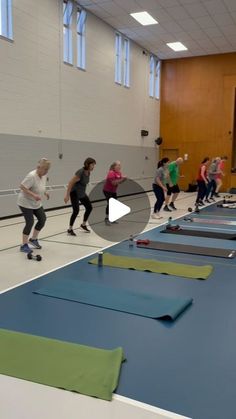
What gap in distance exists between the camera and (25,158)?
8.43 metres

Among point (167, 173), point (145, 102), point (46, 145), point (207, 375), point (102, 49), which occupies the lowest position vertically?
point (207, 375)

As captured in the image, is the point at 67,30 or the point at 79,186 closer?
the point at 79,186

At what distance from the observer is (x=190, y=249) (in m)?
5.25

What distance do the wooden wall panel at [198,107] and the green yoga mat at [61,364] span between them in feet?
45.6

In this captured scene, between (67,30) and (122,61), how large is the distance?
3318mm

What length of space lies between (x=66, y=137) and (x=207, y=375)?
8288mm

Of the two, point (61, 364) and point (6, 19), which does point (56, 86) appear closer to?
point (6, 19)

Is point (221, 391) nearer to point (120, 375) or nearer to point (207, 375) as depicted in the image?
point (207, 375)

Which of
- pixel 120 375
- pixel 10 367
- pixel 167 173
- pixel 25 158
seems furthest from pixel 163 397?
pixel 25 158

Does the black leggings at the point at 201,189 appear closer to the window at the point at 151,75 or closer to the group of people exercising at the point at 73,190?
the group of people exercising at the point at 73,190

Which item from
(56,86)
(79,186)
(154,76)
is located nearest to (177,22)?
(154,76)

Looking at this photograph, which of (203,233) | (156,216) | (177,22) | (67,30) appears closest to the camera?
(203,233)

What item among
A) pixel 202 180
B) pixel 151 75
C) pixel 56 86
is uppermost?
pixel 151 75
